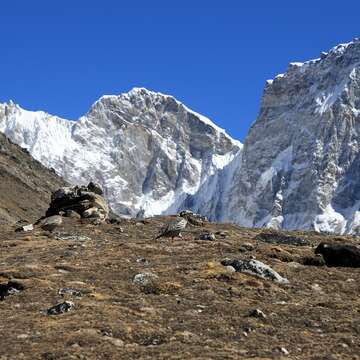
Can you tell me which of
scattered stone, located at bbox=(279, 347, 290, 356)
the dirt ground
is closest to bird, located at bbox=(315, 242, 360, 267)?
the dirt ground

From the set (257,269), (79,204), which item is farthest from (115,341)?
(79,204)

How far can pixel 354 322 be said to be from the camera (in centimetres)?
2267

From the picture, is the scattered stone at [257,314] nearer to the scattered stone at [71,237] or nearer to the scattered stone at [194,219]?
the scattered stone at [71,237]

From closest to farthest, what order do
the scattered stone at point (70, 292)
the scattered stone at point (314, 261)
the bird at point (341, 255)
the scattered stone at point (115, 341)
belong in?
the scattered stone at point (115, 341) → the scattered stone at point (70, 292) → the bird at point (341, 255) → the scattered stone at point (314, 261)

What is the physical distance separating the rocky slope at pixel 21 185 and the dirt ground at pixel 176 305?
69.3 meters

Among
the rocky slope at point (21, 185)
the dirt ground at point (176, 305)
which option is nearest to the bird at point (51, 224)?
the dirt ground at point (176, 305)

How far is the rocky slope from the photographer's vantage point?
11988 cm

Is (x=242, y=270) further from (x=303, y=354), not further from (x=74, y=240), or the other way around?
(x=74, y=240)

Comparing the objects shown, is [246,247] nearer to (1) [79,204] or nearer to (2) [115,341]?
(2) [115,341]

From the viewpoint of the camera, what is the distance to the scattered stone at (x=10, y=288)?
25609 mm

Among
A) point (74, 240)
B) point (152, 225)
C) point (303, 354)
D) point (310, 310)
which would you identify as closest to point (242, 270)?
point (310, 310)

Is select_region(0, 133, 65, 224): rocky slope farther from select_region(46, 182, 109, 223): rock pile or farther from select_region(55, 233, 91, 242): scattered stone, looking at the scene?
select_region(55, 233, 91, 242): scattered stone

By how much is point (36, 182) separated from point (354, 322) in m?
139

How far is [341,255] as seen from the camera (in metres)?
32.9
